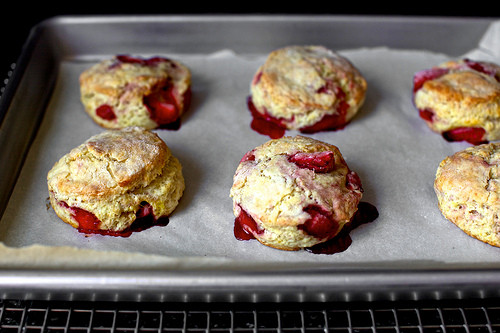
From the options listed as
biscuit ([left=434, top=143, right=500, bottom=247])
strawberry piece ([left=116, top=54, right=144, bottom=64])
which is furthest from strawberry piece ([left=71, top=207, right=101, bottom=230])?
biscuit ([left=434, top=143, right=500, bottom=247])

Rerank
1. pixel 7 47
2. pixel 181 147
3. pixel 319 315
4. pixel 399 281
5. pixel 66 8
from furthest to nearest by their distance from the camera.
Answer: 1. pixel 66 8
2. pixel 7 47
3. pixel 181 147
4. pixel 319 315
5. pixel 399 281

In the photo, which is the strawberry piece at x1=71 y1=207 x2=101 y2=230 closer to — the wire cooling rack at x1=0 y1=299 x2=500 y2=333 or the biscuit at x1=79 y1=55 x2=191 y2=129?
the wire cooling rack at x1=0 y1=299 x2=500 y2=333

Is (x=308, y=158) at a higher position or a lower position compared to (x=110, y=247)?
higher

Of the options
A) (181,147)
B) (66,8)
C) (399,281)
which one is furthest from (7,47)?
(399,281)

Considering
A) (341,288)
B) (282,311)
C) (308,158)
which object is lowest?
(282,311)

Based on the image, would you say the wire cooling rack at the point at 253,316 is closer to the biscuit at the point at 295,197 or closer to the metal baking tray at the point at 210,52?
the metal baking tray at the point at 210,52

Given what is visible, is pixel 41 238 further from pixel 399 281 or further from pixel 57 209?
pixel 399 281
